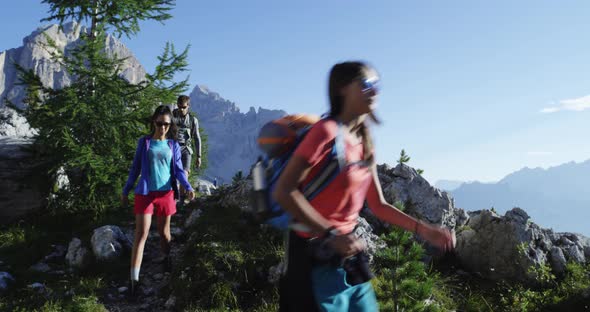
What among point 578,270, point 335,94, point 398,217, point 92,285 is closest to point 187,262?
point 92,285

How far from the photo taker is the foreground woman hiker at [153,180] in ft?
20.0

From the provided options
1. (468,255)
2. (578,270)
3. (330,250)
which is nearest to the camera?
(330,250)

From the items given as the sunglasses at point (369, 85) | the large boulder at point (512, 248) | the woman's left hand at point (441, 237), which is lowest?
→ the large boulder at point (512, 248)

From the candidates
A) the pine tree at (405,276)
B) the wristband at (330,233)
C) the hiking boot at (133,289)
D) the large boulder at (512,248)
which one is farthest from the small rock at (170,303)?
the large boulder at (512,248)

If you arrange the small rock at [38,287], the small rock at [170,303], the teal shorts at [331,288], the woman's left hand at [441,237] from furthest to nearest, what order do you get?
the small rock at [38,287] < the small rock at [170,303] < the woman's left hand at [441,237] < the teal shorts at [331,288]

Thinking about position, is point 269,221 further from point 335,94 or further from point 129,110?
point 129,110

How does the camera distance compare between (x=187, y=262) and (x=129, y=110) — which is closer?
(x=187, y=262)

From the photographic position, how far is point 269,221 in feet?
6.91

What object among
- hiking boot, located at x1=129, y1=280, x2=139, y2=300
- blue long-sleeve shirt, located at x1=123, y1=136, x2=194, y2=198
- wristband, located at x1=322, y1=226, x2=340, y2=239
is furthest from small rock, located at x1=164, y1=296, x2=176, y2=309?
wristband, located at x1=322, y1=226, x2=340, y2=239

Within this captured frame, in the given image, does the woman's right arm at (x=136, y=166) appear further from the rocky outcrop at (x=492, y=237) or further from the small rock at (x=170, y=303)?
the rocky outcrop at (x=492, y=237)

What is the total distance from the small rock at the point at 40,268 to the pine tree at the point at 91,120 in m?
1.79

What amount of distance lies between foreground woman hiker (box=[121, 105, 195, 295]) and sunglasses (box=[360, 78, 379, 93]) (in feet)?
16.2

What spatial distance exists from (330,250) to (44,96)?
1013 centimetres

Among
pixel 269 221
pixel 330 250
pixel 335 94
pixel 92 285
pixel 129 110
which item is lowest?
pixel 92 285
